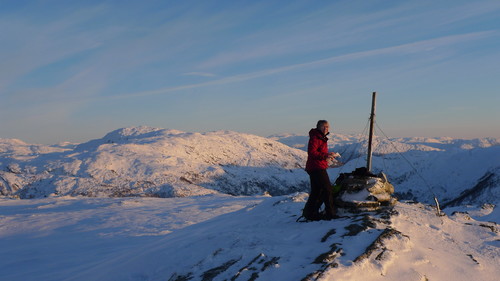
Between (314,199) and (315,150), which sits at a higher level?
(315,150)

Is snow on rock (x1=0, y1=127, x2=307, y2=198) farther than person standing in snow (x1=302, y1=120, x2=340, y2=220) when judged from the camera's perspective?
Yes

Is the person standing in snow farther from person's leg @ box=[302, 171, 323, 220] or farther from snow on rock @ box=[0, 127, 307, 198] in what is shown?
snow on rock @ box=[0, 127, 307, 198]

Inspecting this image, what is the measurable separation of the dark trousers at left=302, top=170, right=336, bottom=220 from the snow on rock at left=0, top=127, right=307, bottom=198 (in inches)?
3646

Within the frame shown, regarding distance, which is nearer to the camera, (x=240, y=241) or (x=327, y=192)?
(x=240, y=241)

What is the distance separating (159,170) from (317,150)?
115 m

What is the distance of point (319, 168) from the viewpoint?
416 inches

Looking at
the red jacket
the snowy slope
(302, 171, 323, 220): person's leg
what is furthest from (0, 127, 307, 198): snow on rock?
the red jacket

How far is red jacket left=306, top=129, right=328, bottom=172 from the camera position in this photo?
1052 cm

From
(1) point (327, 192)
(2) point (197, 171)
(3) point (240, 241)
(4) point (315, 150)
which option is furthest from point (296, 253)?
(2) point (197, 171)

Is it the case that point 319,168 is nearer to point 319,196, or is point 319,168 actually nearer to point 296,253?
point 319,196

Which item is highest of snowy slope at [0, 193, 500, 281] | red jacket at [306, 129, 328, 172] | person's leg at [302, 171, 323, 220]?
red jacket at [306, 129, 328, 172]

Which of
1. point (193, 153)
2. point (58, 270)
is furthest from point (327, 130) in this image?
point (193, 153)

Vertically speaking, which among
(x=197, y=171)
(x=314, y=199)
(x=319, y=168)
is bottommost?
(x=197, y=171)

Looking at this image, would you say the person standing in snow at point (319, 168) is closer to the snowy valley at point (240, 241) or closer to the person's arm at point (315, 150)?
the person's arm at point (315, 150)
